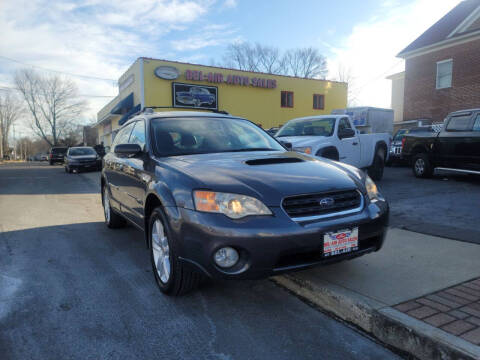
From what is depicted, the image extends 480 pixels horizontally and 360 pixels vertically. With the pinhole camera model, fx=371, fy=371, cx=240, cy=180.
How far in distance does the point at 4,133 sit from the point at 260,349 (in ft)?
278

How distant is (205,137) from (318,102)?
26272 mm

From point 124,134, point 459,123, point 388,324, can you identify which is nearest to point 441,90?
point 459,123

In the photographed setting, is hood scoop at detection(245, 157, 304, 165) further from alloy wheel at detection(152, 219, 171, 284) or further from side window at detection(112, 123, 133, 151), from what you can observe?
side window at detection(112, 123, 133, 151)

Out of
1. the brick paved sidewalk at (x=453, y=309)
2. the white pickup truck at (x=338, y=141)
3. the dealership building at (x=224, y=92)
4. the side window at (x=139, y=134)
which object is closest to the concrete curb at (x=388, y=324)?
the brick paved sidewalk at (x=453, y=309)

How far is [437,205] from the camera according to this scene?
21.7 ft

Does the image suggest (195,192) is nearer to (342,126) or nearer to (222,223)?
(222,223)

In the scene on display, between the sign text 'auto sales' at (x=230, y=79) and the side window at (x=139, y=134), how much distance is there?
19.2 metres

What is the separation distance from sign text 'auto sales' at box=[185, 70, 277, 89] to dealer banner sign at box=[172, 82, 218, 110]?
506 millimetres

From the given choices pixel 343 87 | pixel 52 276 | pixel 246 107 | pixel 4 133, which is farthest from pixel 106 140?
pixel 4 133

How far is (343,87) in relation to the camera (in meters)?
30.0

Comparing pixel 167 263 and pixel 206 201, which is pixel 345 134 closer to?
pixel 167 263

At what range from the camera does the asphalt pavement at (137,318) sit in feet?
8.00

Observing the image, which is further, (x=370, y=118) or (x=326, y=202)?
(x=370, y=118)

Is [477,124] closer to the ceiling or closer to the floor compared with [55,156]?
closer to the ceiling
